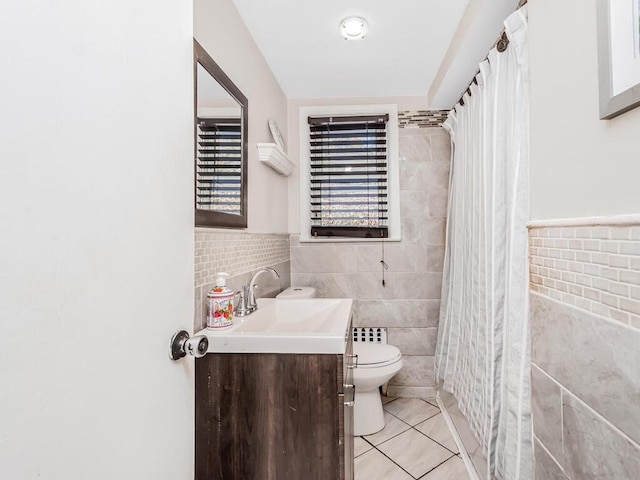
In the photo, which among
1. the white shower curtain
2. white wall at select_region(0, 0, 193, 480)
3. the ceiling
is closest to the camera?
white wall at select_region(0, 0, 193, 480)

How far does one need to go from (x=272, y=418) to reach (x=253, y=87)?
5.46 ft

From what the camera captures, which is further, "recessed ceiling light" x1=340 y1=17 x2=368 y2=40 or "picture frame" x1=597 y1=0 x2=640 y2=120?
"recessed ceiling light" x1=340 y1=17 x2=368 y2=40

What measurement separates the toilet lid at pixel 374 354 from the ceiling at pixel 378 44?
5.86 feet

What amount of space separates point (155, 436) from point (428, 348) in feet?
7.51

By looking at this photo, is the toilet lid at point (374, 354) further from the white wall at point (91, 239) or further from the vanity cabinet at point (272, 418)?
the white wall at point (91, 239)

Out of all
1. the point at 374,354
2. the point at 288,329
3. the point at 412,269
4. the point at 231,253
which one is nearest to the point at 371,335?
the point at 374,354

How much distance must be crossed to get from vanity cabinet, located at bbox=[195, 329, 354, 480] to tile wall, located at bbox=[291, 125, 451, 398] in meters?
1.56

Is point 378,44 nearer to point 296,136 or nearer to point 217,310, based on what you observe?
point 296,136

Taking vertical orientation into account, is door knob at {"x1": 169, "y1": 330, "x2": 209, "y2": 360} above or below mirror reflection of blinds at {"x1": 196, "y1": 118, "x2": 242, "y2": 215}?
below

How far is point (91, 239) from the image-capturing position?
0.50 metres

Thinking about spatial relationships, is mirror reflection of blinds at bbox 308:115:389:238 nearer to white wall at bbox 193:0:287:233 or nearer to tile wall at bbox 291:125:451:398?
tile wall at bbox 291:125:451:398

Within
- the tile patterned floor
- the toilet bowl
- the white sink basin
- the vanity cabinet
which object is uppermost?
the white sink basin

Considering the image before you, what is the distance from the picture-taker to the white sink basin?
107cm

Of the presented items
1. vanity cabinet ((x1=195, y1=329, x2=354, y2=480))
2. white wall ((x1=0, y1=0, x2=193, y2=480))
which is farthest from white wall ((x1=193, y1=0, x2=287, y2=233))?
vanity cabinet ((x1=195, y1=329, x2=354, y2=480))
